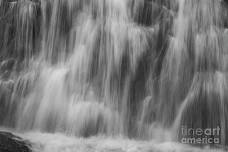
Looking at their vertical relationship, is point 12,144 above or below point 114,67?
below

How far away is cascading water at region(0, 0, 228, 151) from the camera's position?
10.2 m

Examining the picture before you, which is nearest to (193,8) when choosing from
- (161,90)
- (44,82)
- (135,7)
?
(135,7)

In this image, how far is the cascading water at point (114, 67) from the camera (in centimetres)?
1020

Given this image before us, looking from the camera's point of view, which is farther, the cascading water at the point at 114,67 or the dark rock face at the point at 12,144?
the cascading water at the point at 114,67

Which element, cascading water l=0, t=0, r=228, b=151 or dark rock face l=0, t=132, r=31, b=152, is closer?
dark rock face l=0, t=132, r=31, b=152

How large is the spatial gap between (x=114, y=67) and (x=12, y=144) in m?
3.50

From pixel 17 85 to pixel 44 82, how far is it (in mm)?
776

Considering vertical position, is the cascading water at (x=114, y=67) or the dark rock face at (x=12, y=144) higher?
the cascading water at (x=114, y=67)

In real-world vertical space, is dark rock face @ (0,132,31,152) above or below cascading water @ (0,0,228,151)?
below

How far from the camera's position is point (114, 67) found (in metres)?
10.9

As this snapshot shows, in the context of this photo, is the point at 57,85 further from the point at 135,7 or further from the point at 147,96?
the point at 135,7

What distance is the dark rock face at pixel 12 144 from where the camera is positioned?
8812 mm

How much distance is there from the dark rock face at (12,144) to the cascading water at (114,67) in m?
0.55

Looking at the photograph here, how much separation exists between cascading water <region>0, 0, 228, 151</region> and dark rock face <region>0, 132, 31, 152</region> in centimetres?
55
